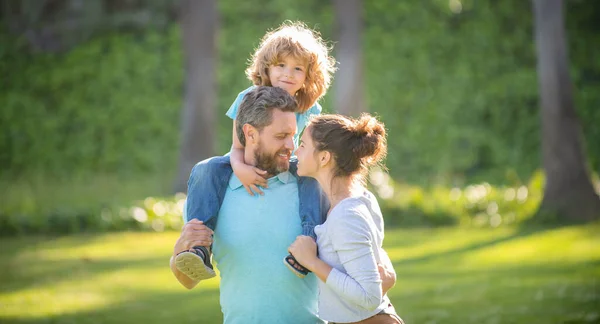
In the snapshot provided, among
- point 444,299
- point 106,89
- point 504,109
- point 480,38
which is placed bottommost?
point 444,299

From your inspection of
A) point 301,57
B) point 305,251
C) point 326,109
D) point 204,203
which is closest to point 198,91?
point 326,109

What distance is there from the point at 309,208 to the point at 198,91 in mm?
8982

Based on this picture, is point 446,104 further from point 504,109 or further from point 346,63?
point 346,63

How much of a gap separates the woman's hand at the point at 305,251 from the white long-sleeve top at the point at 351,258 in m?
0.06

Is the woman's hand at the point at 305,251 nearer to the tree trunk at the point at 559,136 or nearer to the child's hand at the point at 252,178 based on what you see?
the child's hand at the point at 252,178

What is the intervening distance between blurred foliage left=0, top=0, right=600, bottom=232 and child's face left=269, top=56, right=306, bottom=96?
21.7 feet

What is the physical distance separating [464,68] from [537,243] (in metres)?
4.35

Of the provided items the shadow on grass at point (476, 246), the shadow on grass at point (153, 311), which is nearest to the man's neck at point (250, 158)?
the shadow on grass at point (153, 311)

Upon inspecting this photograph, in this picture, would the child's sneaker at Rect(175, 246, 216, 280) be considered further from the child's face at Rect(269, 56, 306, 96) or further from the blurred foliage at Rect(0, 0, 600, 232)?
the blurred foliage at Rect(0, 0, 600, 232)

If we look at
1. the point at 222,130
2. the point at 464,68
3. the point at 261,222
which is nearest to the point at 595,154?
the point at 464,68

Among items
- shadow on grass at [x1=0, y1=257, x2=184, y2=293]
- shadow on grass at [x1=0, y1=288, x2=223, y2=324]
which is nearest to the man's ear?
shadow on grass at [x1=0, y1=288, x2=223, y2=324]

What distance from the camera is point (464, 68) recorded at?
1224cm

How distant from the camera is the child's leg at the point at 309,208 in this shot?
283cm

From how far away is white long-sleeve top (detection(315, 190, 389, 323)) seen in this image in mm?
2734
